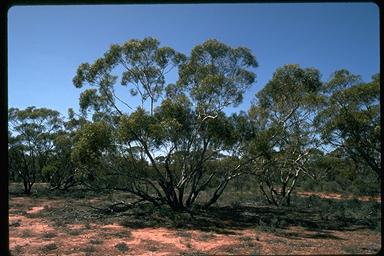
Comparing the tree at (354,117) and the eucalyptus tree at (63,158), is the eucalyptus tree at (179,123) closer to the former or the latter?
the tree at (354,117)

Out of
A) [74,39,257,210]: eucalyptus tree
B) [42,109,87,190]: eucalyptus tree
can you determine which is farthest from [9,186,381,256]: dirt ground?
[42,109,87,190]: eucalyptus tree

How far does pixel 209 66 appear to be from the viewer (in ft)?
52.9

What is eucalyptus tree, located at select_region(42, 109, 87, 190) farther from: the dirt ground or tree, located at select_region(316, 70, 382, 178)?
tree, located at select_region(316, 70, 382, 178)

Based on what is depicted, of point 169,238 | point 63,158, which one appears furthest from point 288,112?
point 63,158

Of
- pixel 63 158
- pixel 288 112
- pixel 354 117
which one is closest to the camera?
pixel 354 117

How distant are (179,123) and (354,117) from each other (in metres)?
6.81

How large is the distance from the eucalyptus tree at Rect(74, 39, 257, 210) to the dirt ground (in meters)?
2.16

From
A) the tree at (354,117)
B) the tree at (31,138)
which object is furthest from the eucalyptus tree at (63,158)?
the tree at (354,117)

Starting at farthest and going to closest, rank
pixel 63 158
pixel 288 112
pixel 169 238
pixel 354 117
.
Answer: pixel 63 158, pixel 288 112, pixel 354 117, pixel 169 238

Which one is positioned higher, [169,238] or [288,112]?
[288,112]

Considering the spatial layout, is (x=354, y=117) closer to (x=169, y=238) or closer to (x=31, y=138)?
(x=169, y=238)

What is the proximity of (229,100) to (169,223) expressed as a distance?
18.2 ft

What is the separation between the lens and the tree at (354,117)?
14758 mm

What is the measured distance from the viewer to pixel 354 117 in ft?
49.4
